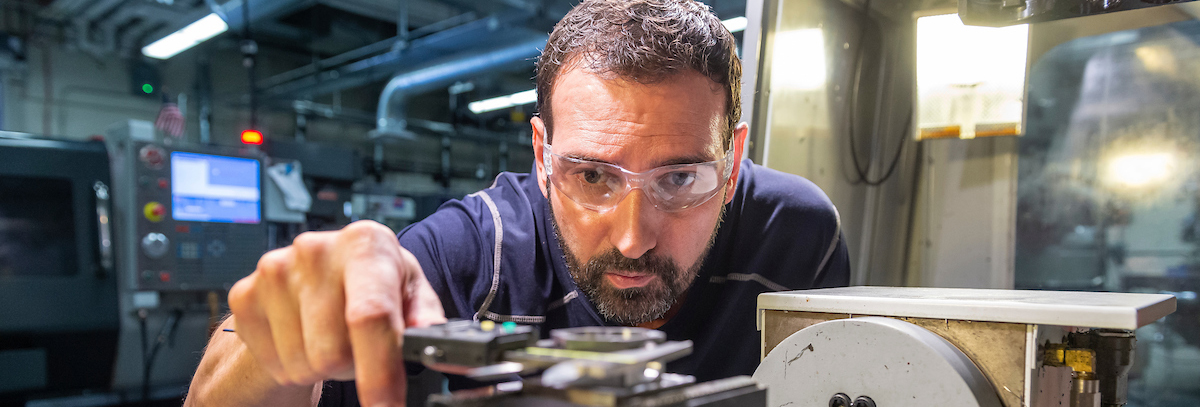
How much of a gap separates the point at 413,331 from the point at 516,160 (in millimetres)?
9020

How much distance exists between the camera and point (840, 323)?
28.0 inches

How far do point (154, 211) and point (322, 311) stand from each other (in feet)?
9.50

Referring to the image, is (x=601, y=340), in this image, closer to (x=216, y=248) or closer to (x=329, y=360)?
(x=329, y=360)

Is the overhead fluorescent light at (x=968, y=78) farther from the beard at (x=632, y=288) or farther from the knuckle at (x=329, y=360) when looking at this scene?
the knuckle at (x=329, y=360)

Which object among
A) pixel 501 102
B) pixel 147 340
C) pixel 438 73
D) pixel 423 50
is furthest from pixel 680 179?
pixel 501 102

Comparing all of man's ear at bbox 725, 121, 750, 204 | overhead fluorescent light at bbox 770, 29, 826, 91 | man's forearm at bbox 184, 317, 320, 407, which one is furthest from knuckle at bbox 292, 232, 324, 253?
overhead fluorescent light at bbox 770, 29, 826, 91

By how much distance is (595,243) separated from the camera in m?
0.99

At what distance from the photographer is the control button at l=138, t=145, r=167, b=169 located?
2914 mm

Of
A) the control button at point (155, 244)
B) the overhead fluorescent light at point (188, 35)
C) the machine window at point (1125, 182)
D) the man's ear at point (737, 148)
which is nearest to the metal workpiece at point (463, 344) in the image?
the man's ear at point (737, 148)

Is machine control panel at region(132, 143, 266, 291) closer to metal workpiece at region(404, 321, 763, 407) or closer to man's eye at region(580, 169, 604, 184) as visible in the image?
man's eye at region(580, 169, 604, 184)

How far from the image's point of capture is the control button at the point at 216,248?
3109mm

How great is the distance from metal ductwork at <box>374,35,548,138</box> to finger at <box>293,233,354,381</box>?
12.9 ft

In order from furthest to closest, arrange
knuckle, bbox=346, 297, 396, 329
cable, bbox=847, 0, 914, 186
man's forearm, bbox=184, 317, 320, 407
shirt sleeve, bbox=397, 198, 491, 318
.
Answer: cable, bbox=847, 0, 914, 186 → shirt sleeve, bbox=397, 198, 491, 318 → man's forearm, bbox=184, 317, 320, 407 → knuckle, bbox=346, 297, 396, 329

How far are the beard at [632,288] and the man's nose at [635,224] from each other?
0.02 metres
